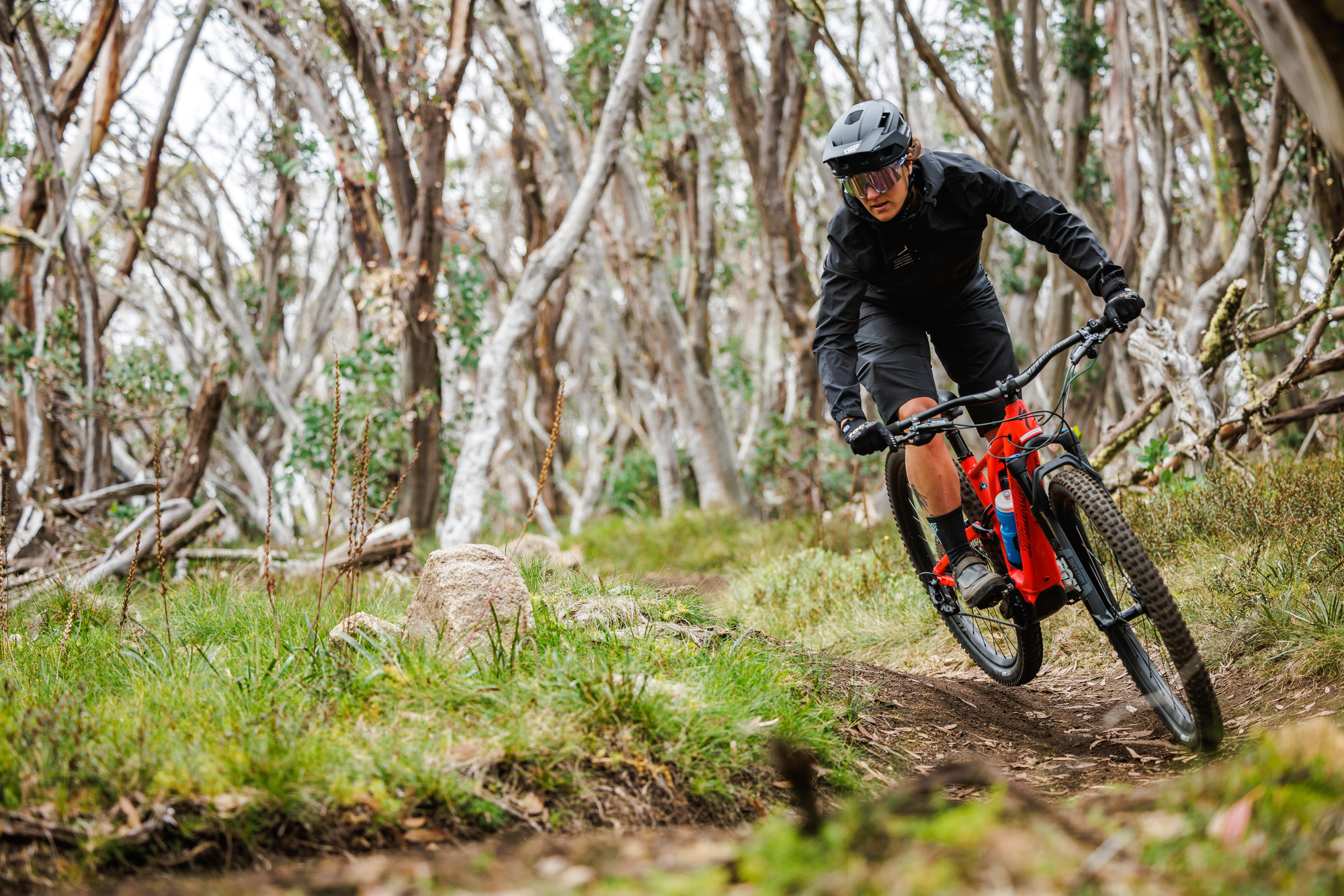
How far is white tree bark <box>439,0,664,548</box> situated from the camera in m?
8.59

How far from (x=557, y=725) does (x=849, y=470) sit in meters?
11.0

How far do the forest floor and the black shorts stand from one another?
4.16 feet

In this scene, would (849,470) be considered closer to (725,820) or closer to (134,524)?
(134,524)

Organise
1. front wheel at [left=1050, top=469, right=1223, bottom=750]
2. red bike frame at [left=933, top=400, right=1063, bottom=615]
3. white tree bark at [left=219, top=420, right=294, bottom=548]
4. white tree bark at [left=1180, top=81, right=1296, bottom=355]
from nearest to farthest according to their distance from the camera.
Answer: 1. front wheel at [left=1050, top=469, right=1223, bottom=750]
2. red bike frame at [left=933, top=400, right=1063, bottom=615]
3. white tree bark at [left=1180, top=81, right=1296, bottom=355]
4. white tree bark at [left=219, top=420, right=294, bottom=548]

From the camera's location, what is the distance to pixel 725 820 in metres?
2.62

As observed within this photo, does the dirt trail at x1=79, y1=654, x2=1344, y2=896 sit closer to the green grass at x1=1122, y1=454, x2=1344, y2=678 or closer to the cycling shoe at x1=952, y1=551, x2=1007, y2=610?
the green grass at x1=1122, y1=454, x2=1344, y2=678

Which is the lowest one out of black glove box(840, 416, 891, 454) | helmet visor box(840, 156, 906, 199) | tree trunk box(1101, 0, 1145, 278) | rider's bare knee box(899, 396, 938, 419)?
black glove box(840, 416, 891, 454)

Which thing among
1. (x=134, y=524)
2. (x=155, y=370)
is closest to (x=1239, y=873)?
(x=134, y=524)

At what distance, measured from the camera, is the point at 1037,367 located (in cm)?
343

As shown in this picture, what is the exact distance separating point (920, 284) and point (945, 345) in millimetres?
408

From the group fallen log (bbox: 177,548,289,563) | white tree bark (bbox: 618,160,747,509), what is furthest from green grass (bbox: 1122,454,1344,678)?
fallen log (bbox: 177,548,289,563)

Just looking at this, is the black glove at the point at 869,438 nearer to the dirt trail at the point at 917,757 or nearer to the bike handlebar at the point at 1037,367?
the bike handlebar at the point at 1037,367

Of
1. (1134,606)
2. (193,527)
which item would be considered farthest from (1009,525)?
(193,527)

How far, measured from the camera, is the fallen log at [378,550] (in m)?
7.17
